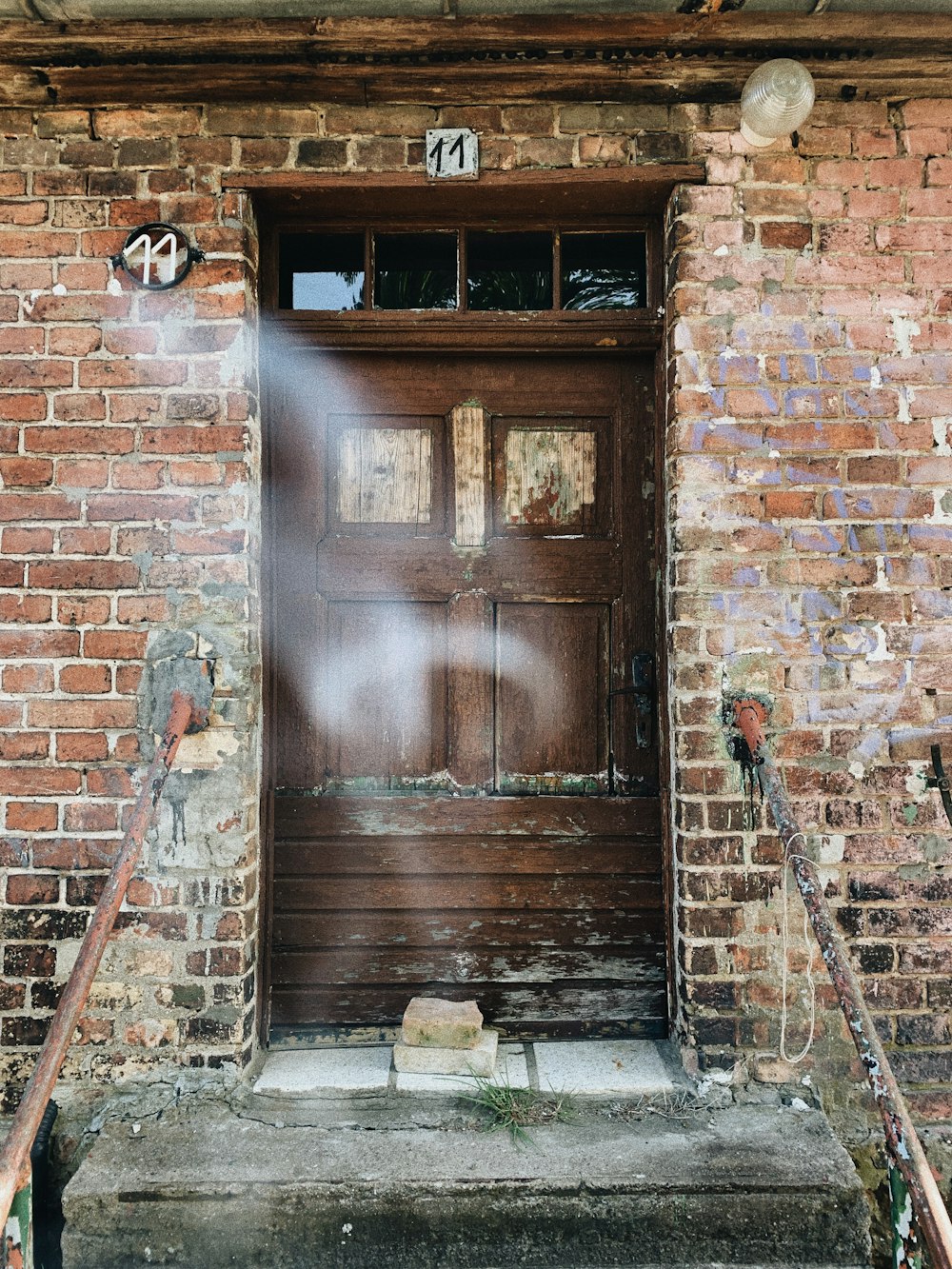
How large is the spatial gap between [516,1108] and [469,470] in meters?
1.86

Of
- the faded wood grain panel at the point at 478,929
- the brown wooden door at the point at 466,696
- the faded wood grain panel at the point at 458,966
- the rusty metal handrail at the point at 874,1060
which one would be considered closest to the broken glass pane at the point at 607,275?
the brown wooden door at the point at 466,696

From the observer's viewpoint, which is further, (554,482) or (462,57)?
(554,482)

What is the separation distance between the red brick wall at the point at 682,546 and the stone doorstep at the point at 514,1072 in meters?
0.17

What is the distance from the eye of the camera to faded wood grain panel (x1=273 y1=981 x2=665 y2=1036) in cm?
269

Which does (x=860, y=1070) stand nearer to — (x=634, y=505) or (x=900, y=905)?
(x=900, y=905)

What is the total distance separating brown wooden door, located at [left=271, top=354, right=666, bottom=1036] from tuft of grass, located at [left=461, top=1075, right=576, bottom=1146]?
322 millimetres

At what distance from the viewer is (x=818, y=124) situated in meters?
2.51

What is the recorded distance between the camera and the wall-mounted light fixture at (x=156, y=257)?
2477 mm

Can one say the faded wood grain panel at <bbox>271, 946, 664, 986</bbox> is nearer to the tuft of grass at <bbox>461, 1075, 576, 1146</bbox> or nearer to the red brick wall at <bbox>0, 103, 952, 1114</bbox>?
the red brick wall at <bbox>0, 103, 952, 1114</bbox>

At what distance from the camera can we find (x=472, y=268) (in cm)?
273

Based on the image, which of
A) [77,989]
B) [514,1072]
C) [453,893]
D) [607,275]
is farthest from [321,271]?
[514,1072]

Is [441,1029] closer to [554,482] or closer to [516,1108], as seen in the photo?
[516,1108]

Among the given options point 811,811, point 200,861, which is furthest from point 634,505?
point 200,861

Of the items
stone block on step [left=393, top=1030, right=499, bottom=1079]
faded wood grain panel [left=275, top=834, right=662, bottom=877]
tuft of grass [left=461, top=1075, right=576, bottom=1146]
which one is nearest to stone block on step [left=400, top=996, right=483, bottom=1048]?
stone block on step [left=393, top=1030, right=499, bottom=1079]
